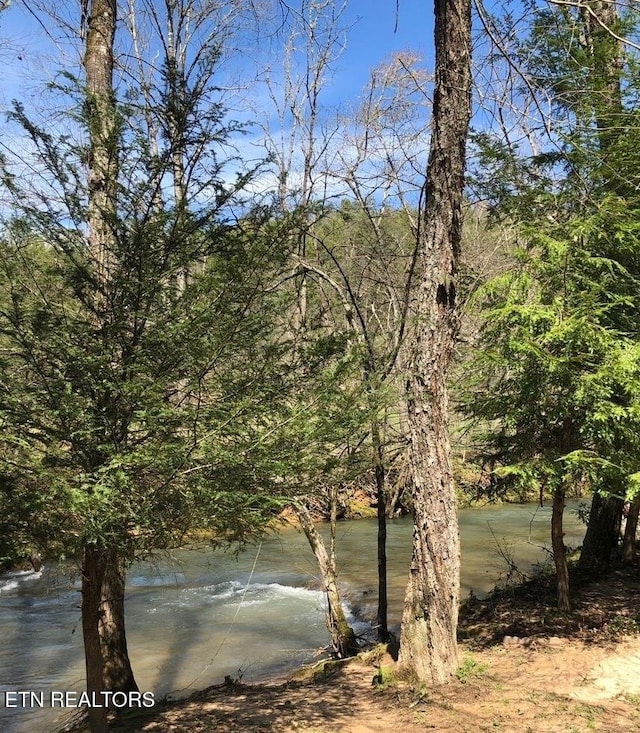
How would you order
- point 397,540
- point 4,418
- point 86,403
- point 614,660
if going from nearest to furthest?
point 4,418 → point 86,403 → point 614,660 → point 397,540

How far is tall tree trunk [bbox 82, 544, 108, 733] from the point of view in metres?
3.77

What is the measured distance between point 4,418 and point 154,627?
22.8ft

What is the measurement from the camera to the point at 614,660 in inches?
202

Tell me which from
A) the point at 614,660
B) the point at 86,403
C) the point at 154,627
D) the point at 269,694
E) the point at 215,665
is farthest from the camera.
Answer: the point at 154,627

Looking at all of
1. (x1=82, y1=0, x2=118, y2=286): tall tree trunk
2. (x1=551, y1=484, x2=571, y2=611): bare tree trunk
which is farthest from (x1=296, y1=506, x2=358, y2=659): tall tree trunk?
(x1=82, y1=0, x2=118, y2=286): tall tree trunk

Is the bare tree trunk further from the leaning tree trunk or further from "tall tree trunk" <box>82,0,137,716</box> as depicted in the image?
"tall tree trunk" <box>82,0,137,716</box>

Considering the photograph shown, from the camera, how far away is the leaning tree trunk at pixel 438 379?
520cm

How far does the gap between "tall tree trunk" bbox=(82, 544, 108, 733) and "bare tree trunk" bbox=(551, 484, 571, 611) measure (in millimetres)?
4125

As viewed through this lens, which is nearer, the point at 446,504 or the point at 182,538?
the point at 182,538

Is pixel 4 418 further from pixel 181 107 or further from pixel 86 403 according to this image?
pixel 181 107

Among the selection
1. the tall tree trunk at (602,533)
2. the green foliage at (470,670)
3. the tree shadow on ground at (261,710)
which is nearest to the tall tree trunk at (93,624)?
the tree shadow on ground at (261,710)

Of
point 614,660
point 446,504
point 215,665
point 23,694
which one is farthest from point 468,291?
point 23,694

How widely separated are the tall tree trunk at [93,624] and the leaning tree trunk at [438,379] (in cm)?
263

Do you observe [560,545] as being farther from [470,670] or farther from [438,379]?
[438,379]
